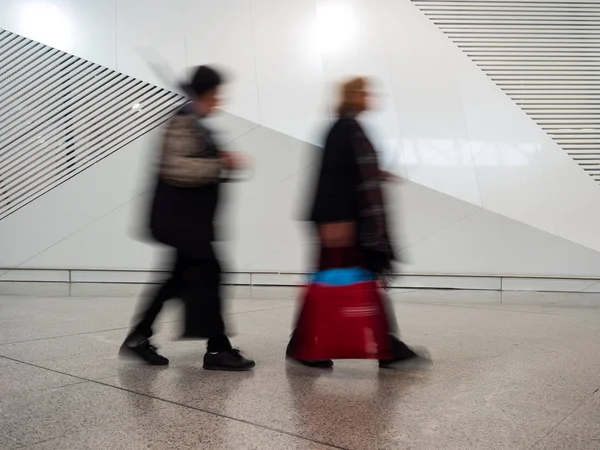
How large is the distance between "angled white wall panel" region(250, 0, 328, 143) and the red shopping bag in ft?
19.3

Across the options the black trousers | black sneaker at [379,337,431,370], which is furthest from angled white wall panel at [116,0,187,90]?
black sneaker at [379,337,431,370]

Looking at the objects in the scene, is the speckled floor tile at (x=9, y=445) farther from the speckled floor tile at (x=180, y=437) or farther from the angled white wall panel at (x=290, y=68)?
the angled white wall panel at (x=290, y=68)

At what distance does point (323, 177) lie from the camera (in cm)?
334

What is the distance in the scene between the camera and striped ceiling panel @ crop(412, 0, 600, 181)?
9242 millimetres

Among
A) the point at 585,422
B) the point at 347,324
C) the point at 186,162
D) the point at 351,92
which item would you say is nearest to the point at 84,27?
the point at 186,162

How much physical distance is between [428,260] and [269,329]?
14.4 ft

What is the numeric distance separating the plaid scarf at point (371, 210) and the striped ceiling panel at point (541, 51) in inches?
271

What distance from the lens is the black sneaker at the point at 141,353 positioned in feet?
11.4

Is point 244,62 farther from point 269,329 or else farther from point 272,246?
point 269,329

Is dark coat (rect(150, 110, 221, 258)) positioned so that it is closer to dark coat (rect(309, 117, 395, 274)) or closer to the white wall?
dark coat (rect(309, 117, 395, 274))

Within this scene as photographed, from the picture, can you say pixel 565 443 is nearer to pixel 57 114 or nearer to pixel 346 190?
pixel 346 190

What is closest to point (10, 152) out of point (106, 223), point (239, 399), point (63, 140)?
point (63, 140)

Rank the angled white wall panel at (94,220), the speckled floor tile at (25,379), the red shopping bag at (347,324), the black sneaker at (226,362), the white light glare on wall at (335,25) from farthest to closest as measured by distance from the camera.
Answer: the white light glare on wall at (335,25) < the angled white wall panel at (94,220) < the black sneaker at (226,362) < the red shopping bag at (347,324) < the speckled floor tile at (25,379)

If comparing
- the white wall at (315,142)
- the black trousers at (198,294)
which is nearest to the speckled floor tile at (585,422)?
the black trousers at (198,294)
